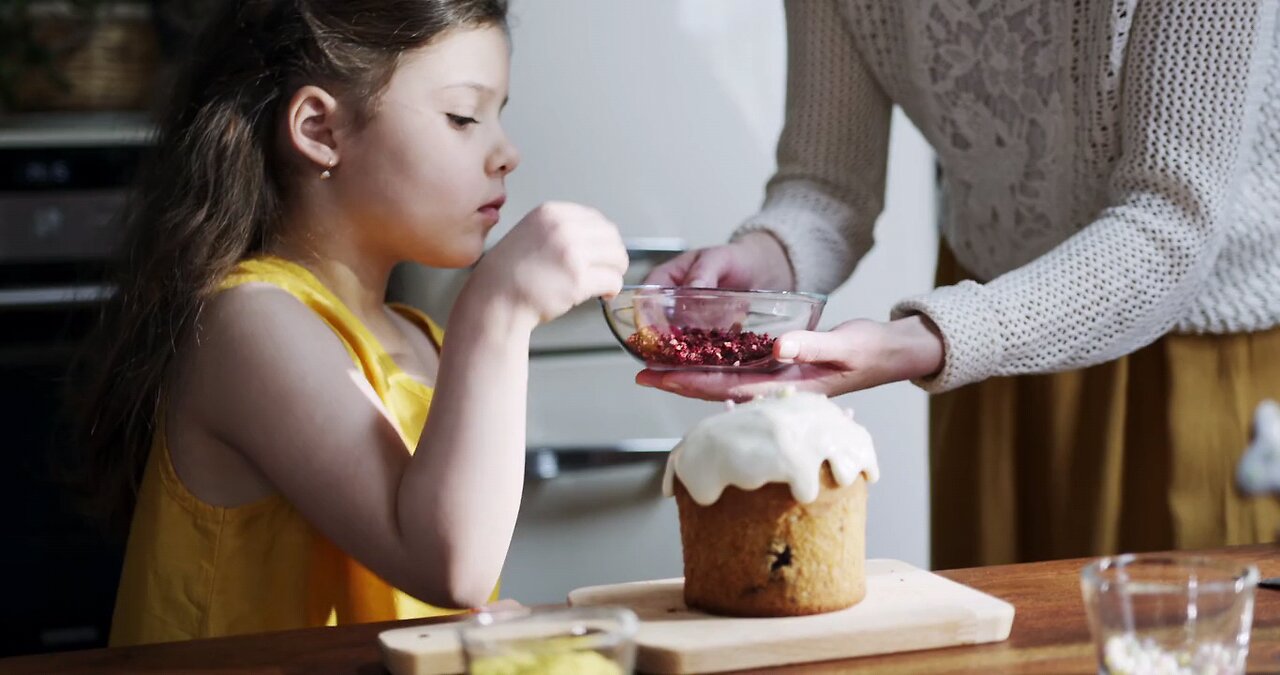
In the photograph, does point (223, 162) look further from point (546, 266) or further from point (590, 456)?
point (590, 456)

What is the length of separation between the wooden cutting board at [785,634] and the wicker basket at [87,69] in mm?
1766

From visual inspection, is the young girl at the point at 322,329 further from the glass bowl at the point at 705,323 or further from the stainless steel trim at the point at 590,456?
the stainless steel trim at the point at 590,456

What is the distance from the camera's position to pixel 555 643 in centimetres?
64

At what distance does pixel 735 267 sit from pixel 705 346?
0.27 meters

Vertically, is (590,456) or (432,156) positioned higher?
(432,156)

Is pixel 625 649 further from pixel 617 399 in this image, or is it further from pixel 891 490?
pixel 891 490

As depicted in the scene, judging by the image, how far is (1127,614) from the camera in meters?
0.66

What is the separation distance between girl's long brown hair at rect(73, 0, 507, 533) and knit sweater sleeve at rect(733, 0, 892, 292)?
333mm

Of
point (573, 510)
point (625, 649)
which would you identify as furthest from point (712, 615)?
point (573, 510)

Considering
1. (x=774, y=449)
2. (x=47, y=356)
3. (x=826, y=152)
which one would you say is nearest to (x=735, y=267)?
(x=826, y=152)

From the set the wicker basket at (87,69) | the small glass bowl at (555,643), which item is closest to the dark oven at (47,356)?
the wicker basket at (87,69)

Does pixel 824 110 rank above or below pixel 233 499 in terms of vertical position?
above

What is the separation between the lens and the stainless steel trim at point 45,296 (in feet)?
6.71

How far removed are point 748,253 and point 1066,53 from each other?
0.35 m
